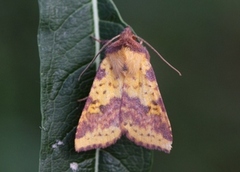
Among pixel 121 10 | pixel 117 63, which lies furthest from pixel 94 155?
pixel 121 10

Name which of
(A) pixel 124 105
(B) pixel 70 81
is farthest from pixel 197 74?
(B) pixel 70 81

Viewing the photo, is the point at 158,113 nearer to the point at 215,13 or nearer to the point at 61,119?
the point at 61,119

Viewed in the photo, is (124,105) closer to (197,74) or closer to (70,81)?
(70,81)

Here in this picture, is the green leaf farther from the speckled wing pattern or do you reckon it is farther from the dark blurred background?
the dark blurred background

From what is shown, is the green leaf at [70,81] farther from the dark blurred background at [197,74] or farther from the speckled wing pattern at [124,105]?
the dark blurred background at [197,74]

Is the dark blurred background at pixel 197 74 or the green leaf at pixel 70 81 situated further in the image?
the dark blurred background at pixel 197 74

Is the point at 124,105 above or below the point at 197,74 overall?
above

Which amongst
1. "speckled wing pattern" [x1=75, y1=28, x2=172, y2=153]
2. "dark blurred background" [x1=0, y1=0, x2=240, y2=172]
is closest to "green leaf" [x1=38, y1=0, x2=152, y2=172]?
"speckled wing pattern" [x1=75, y1=28, x2=172, y2=153]

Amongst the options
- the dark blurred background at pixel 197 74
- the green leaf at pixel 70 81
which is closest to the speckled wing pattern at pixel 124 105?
the green leaf at pixel 70 81
